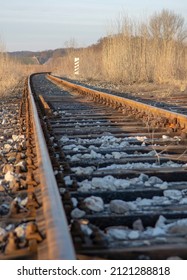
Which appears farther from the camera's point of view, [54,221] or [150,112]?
[150,112]

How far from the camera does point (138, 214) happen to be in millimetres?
3268

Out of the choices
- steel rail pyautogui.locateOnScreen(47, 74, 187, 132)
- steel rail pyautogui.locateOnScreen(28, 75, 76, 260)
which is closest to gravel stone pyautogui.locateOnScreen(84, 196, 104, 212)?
steel rail pyautogui.locateOnScreen(28, 75, 76, 260)

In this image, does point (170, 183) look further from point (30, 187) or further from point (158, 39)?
point (158, 39)

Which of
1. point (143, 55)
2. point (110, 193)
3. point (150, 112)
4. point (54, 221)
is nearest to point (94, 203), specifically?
point (110, 193)

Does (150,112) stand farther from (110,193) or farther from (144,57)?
(144,57)

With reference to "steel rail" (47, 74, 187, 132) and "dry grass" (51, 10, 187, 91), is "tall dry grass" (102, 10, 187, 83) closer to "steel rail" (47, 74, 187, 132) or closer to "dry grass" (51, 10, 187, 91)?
"dry grass" (51, 10, 187, 91)

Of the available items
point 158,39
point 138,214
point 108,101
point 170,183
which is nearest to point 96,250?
point 138,214

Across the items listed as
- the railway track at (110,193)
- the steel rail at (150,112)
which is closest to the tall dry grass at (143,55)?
the steel rail at (150,112)

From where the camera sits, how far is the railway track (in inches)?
104

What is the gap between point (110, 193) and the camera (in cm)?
380

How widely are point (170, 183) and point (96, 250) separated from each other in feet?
5.58

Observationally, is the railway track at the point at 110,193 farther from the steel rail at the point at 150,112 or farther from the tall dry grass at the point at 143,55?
the tall dry grass at the point at 143,55

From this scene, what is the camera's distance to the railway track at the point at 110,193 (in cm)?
263

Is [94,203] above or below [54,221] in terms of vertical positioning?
below
